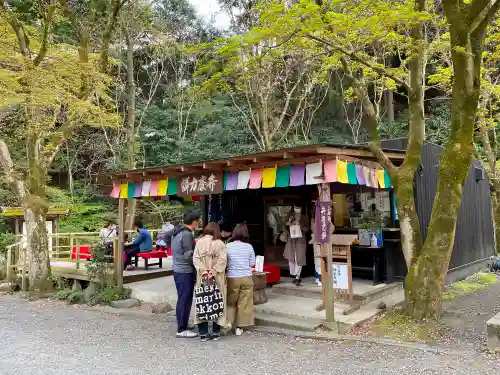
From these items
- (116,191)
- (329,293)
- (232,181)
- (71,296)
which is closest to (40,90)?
(116,191)

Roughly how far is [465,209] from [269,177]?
6326mm

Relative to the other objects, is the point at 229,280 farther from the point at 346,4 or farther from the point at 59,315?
the point at 346,4

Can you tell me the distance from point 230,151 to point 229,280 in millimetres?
14981

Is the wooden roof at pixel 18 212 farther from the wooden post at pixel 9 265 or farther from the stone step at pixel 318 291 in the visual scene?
the stone step at pixel 318 291

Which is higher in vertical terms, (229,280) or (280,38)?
(280,38)

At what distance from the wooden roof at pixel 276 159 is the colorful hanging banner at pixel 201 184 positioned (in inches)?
5.1

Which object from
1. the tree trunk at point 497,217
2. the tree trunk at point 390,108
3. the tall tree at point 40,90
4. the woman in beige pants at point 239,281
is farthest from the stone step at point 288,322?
the tree trunk at point 390,108

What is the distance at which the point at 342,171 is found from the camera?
21.9 feet

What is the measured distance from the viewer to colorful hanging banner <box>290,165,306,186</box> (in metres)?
6.98

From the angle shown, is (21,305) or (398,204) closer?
(398,204)

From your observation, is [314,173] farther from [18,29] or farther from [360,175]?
[18,29]

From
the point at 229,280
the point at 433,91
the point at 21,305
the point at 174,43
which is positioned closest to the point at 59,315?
the point at 21,305

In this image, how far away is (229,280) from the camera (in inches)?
253

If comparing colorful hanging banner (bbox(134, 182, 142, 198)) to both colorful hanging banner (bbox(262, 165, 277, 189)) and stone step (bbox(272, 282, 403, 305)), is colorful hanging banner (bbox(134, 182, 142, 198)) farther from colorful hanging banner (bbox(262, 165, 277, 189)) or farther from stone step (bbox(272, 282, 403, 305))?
stone step (bbox(272, 282, 403, 305))
